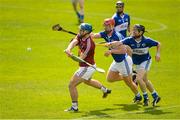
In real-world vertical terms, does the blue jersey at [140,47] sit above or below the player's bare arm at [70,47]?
below

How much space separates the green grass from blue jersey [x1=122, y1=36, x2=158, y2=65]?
139 centimetres

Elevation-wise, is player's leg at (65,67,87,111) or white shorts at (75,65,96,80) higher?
white shorts at (75,65,96,80)

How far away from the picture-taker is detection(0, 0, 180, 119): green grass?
20.0 metres

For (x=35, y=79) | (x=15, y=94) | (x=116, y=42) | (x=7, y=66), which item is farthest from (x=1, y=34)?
(x=116, y=42)

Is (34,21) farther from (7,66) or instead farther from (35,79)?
(35,79)

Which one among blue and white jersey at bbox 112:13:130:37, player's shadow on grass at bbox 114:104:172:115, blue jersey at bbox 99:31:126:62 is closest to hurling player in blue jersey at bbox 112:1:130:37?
blue and white jersey at bbox 112:13:130:37

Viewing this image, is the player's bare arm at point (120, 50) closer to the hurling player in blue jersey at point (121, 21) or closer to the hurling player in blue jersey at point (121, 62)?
the hurling player in blue jersey at point (121, 62)

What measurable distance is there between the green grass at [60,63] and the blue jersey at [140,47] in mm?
1389

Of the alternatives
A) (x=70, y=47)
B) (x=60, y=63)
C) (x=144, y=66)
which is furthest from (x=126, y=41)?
(x=60, y=63)

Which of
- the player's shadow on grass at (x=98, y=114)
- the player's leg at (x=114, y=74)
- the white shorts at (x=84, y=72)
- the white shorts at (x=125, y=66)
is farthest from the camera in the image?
the player's leg at (x=114, y=74)

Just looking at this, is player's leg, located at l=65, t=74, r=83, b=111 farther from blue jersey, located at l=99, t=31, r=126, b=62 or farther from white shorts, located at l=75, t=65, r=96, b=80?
blue jersey, located at l=99, t=31, r=126, b=62

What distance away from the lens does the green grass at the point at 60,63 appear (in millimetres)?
20000

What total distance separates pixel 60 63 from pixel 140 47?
787 cm

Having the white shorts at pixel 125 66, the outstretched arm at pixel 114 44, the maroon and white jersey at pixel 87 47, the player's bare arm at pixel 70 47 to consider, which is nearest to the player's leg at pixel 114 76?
the white shorts at pixel 125 66
